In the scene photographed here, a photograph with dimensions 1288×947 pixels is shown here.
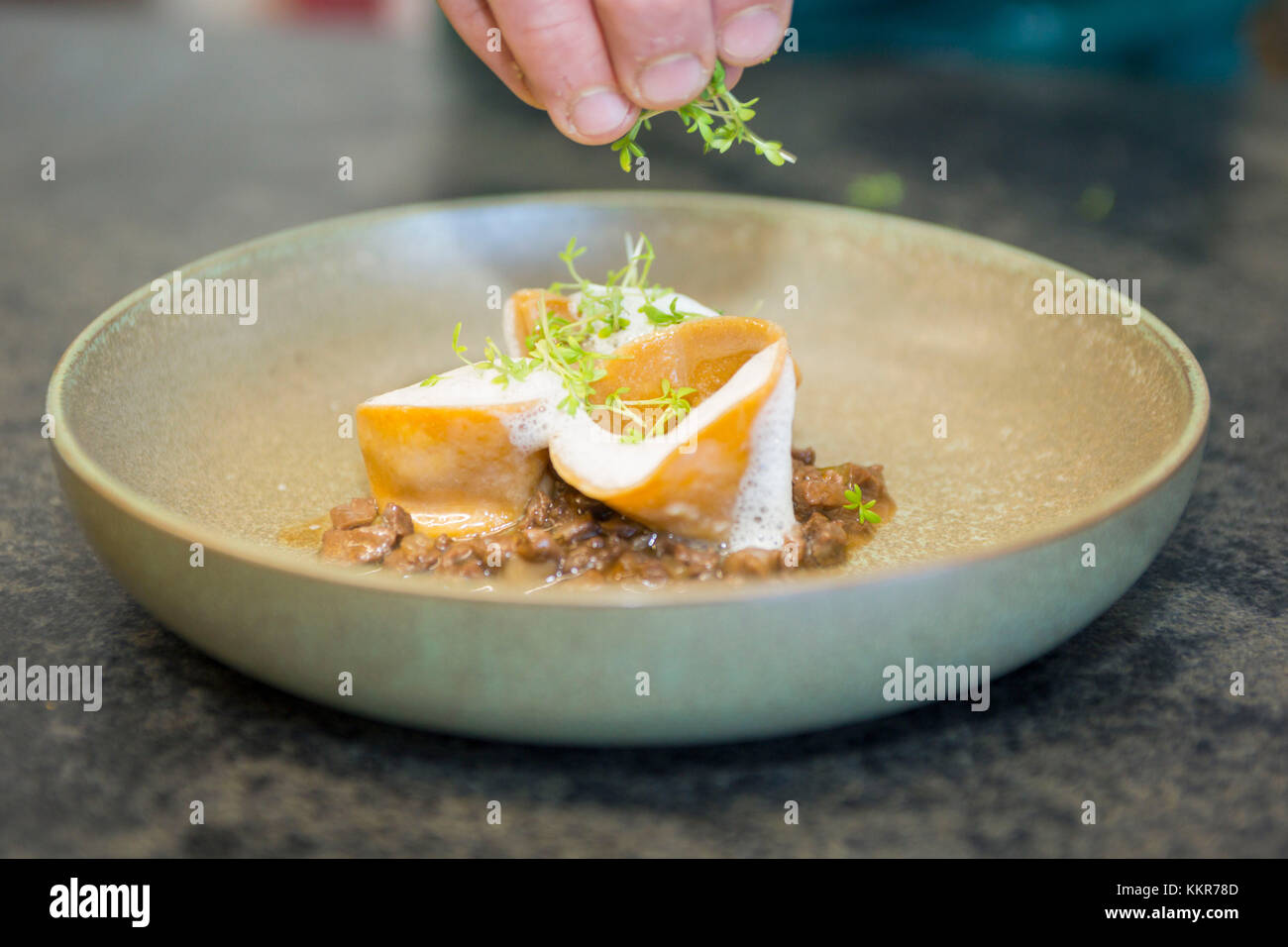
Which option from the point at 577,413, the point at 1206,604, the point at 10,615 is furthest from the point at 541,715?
the point at 1206,604

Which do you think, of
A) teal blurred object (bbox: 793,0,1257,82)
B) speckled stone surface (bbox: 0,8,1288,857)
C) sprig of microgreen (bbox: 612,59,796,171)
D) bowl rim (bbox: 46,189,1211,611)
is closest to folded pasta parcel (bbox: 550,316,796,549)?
bowl rim (bbox: 46,189,1211,611)

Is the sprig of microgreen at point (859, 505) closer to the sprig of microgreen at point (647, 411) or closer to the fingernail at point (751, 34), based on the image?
the sprig of microgreen at point (647, 411)

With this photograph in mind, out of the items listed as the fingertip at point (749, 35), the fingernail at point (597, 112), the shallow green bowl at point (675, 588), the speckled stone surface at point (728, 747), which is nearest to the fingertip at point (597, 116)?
the fingernail at point (597, 112)

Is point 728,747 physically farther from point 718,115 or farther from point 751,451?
point 718,115

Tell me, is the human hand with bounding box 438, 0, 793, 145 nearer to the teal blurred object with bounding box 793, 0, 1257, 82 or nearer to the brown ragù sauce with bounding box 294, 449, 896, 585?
the brown ragù sauce with bounding box 294, 449, 896, 585
